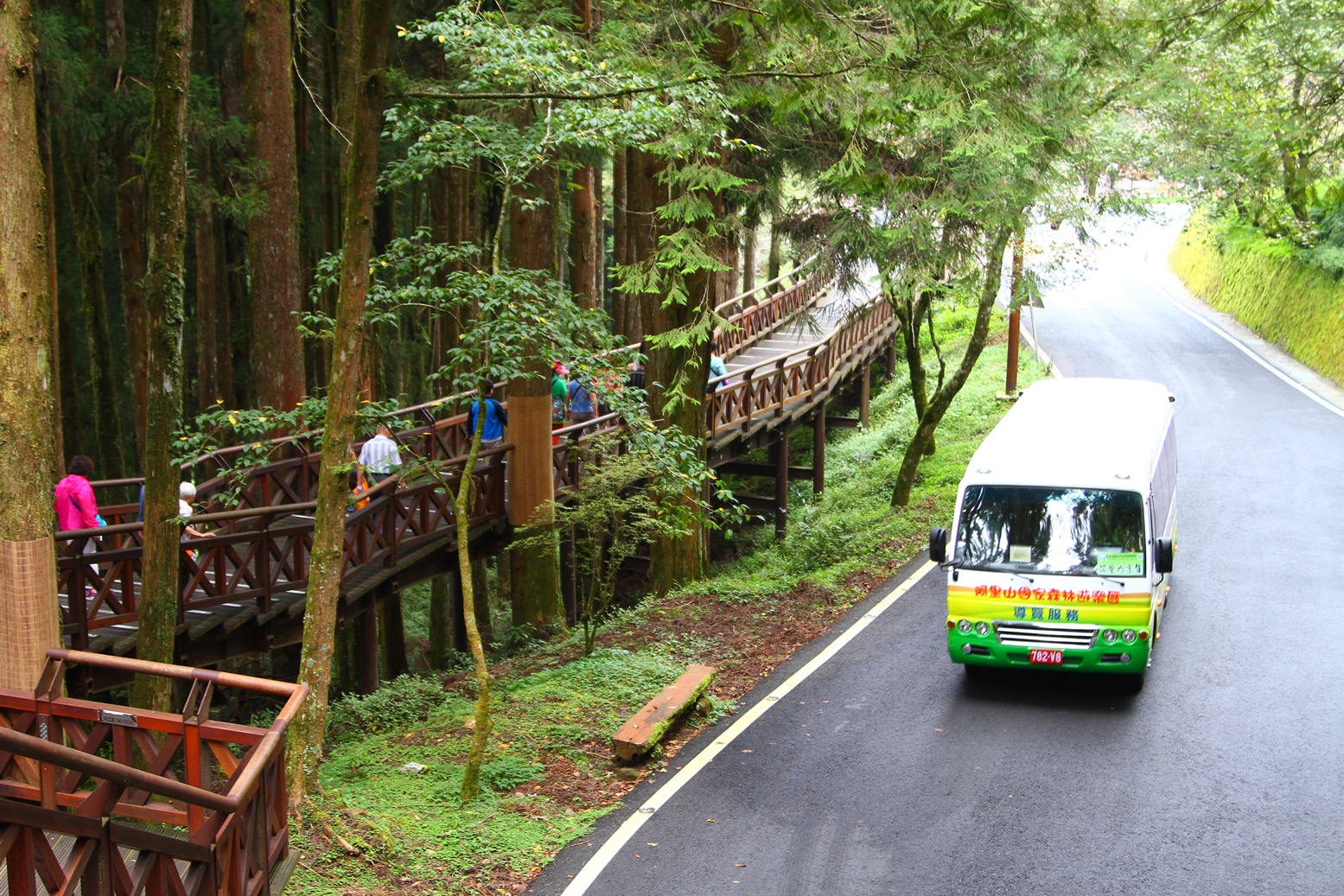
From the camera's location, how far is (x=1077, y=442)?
35.8ft

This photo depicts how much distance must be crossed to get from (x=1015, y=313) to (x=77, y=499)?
18.1 meters

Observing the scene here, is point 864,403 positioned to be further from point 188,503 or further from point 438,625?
point 188,503

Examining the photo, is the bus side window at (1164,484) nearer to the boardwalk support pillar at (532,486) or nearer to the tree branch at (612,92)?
the tree branch at (612,92)

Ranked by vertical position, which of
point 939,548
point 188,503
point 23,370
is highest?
point 23,370

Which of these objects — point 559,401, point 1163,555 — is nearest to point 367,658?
point 559,401

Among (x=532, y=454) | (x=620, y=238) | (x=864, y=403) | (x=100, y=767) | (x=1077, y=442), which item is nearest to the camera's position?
(x=100, y=767)

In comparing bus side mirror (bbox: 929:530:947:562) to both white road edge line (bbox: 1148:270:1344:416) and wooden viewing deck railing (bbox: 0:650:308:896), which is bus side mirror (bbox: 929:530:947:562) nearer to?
wooden viewing deck railing (bbox: 0:650:308:896)

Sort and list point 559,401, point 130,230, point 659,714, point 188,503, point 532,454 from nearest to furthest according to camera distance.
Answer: point 659,714
point 188,503
point 532,454
point 559,401
point 130,230

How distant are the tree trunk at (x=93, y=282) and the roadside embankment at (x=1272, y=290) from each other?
85.7ft

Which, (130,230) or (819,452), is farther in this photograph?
(819,452)

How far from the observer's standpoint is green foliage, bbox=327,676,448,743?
37.0 feet

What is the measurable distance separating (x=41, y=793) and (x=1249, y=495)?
56.0 ft

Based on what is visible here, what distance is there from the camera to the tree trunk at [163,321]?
8852mm

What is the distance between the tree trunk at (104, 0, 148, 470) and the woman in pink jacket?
9.30 ft
